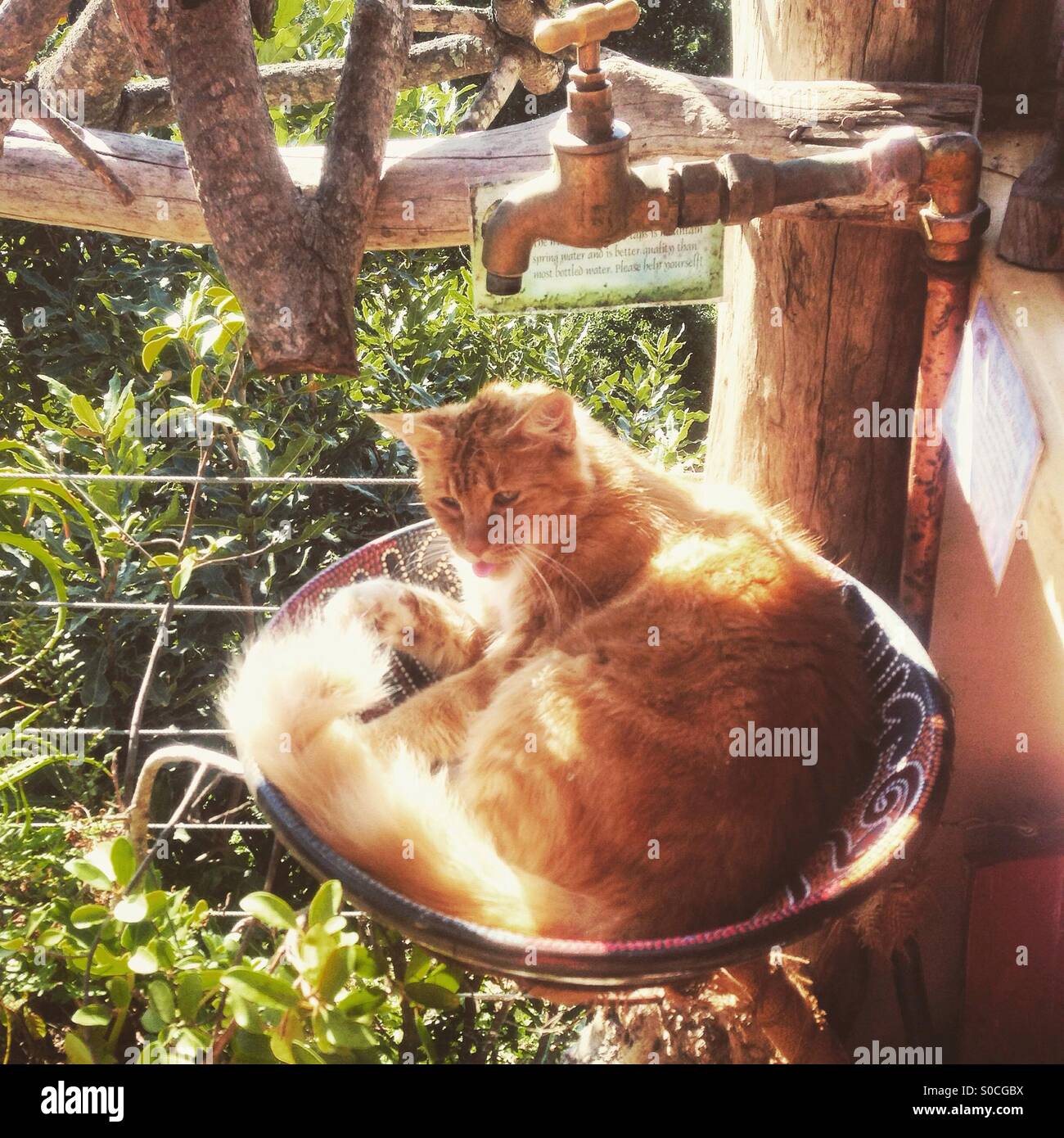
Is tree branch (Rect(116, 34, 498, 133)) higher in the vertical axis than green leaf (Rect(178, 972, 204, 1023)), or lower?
higher

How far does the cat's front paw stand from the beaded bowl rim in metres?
0.44

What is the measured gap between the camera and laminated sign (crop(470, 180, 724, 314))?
167cm

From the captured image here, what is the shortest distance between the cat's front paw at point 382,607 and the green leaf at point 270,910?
1.35 ft

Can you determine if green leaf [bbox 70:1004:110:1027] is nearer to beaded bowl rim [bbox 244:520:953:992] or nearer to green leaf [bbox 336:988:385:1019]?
green leaf [bbox 336:988:385:1019]

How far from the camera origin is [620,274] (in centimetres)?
168

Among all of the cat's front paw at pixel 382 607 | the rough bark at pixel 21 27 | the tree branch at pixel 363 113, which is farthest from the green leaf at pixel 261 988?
the rough bark at pixel 21 27

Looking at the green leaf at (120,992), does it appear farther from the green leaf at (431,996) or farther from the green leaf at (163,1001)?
the green leaf at (431,996)

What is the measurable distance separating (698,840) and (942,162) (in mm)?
960

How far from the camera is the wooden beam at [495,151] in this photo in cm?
154

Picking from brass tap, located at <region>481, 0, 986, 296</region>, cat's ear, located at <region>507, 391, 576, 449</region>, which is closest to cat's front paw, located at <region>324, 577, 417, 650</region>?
cat's ear, located at <region>507, 391, 576, 449</region>

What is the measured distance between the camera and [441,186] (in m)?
1.90

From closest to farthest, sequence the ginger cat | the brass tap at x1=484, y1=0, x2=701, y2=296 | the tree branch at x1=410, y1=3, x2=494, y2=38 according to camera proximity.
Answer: the brass tap at x1=484, y1=0, x2=701, y2=296, the ginger cat, the tree branch at x1=410, y1=3, x2=494, y2=38

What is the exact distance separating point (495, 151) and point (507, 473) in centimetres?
65
